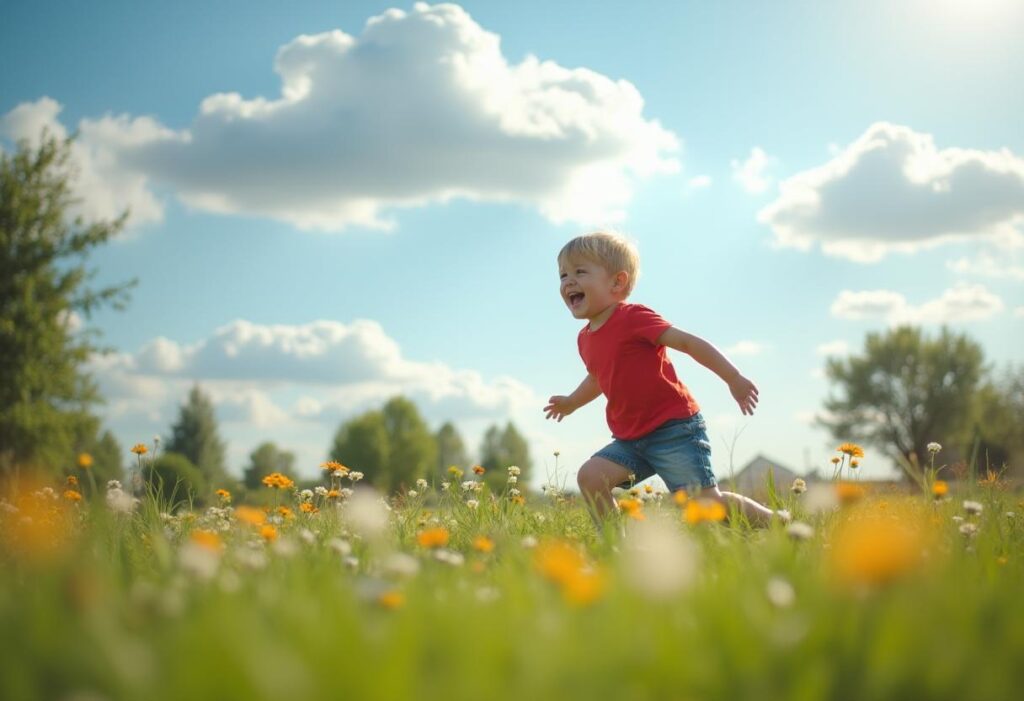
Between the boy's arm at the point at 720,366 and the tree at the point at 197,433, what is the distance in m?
50.6

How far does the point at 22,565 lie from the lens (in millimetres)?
2947

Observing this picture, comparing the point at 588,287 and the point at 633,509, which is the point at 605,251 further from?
the point at 633,509

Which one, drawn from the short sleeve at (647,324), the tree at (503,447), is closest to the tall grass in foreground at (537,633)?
the short sleeve at (647,324)

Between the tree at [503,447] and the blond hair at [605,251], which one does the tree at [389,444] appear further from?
the blond hair at [605,251]

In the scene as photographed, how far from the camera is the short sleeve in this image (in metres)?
5.31

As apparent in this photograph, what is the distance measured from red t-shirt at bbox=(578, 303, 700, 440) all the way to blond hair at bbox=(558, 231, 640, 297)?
0.41 metres

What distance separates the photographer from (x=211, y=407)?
53.1 m

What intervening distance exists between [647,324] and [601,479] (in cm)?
113

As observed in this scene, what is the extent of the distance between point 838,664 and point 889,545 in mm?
327

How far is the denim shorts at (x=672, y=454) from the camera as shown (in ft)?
17.0

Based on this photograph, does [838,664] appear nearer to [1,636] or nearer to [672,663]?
[672,663]

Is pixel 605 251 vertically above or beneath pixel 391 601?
above

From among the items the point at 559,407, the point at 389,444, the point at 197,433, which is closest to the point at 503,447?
the point at 389,444

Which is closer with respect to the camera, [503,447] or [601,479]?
[601,479]
